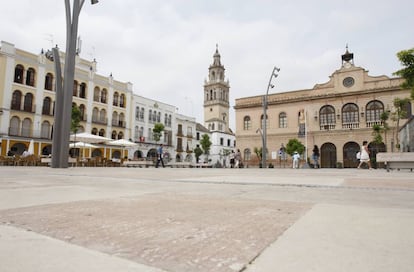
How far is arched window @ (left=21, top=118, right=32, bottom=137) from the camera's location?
28400mm

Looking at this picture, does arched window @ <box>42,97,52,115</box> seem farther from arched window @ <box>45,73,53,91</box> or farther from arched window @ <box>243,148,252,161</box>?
arched window @ <box>243,148,252,161</box>

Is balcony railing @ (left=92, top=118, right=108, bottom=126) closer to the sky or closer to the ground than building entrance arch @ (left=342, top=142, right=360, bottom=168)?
closer to the sky

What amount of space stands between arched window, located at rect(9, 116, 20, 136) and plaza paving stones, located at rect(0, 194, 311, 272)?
30451 mm

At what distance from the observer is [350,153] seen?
30625 millimetres

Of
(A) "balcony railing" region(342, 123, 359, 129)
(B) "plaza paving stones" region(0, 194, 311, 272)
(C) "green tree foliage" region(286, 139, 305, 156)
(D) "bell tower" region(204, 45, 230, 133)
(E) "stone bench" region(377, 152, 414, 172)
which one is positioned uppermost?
(D) "bell tower" region(204, 45, 230, 133)

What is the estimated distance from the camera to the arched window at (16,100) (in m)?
27.8

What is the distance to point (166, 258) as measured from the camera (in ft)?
3.63

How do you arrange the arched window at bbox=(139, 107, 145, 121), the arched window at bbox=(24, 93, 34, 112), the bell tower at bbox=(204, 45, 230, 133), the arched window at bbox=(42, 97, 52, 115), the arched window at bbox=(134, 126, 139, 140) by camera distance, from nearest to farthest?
1. the arched window at bbox=(24, 93, 34, 112)
2. the arched window at bbox=(42, 97, 52, 115)
3. the arched window at bbox=(134, 126, 139, 140)
4. the arched window at bbox=(139, 107, 145, 121)
5. the bell tower at bbox=(204, 45, 230, 133)

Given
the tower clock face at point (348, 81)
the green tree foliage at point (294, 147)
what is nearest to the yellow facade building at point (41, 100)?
the green tree foliage at point (294, 147)

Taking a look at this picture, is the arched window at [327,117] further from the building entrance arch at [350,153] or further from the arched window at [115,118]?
the arched window at [115,118]

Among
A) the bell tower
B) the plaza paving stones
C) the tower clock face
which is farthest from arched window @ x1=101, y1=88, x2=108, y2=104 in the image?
the plaza paving stones

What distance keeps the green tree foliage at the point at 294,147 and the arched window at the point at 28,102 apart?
26.9 metres

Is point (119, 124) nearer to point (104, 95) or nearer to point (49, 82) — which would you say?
point (104, 95)

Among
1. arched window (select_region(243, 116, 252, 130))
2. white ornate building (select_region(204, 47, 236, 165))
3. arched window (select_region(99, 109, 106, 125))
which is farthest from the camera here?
white ornate building (select_region(204, 47, 236, 165))
